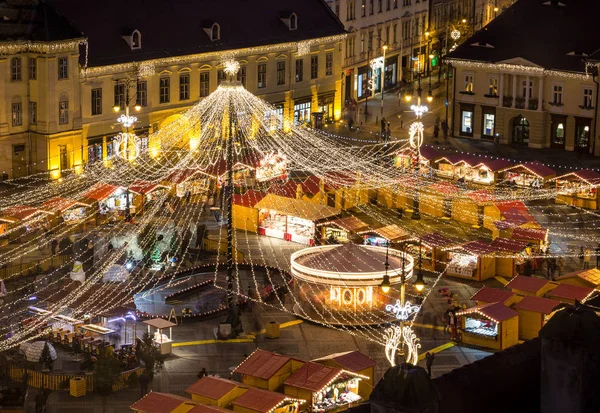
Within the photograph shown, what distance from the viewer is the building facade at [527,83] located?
8194 centimetres

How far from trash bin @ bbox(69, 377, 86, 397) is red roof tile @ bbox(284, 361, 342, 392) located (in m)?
7.17

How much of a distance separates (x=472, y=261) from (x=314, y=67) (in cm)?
3492

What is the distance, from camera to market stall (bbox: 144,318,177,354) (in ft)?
155

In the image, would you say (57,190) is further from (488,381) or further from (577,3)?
(488,381)

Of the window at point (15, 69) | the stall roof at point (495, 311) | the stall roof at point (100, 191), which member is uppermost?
the window at point (15, 69)

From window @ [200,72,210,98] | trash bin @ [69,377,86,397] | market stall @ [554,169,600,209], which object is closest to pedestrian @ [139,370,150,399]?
trash bin @ [69,377,86,397]

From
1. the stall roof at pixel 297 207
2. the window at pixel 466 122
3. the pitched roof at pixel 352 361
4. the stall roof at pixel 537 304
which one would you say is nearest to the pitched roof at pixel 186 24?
the window at pixel 466 122

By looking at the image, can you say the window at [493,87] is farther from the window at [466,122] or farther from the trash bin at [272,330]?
the trash bin at [272,330]

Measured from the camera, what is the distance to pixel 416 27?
10675 cm

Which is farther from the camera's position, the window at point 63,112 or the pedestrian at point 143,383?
the window at point 63,112

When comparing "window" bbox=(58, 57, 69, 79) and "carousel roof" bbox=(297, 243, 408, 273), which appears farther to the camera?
"window" bbox=(58, 57, 69, 79)

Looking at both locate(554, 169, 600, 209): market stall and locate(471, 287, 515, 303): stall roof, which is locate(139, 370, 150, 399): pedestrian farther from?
locate(554, 169, 600, 209): market stall

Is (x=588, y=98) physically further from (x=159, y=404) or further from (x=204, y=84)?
(x=159, y=404)

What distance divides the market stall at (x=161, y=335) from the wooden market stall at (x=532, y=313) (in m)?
13.0
